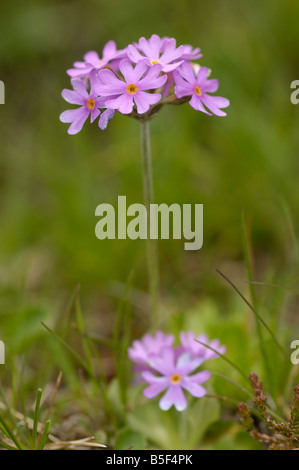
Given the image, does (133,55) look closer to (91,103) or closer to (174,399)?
(91,103)

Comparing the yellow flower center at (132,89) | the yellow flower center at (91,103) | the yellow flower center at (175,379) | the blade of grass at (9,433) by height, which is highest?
the yellow flower center at (132,89)

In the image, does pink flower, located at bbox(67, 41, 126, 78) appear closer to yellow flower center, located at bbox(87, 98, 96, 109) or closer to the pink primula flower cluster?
the pink primula flower cluster

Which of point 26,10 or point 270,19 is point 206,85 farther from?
point 26,10

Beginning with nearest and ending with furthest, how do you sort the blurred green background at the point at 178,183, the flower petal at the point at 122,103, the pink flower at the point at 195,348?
the flower petal at the point at 122,103
the pink flower at the point at 195,348
the blurred green background at the point at 178,183

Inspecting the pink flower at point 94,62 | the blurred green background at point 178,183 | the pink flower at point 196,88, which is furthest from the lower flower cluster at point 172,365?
the pink flower at point 94,62

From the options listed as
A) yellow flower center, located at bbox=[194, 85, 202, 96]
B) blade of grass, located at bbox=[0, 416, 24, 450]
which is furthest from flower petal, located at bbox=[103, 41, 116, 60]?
Answer: blade of grass, located at bbox=[0, 416, 24, 450]

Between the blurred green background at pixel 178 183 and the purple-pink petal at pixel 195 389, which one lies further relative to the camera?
the blurred green background at pixel 178 183

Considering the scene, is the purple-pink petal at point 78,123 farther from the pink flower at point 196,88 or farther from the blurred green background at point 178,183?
the blurred green background at point 178,183

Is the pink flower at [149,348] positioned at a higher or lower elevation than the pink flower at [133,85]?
lower
